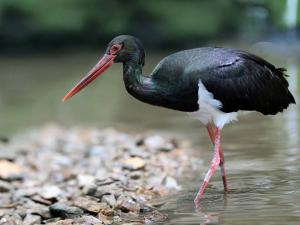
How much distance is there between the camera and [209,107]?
21.7ft

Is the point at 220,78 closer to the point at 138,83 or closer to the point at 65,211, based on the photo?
the point at 138,83

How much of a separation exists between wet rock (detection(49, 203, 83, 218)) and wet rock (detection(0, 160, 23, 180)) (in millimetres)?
2384

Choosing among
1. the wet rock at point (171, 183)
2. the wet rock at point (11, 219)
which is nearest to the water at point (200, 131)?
the wet rock at point (171, 183)

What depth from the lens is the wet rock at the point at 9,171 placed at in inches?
329

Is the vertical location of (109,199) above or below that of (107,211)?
above

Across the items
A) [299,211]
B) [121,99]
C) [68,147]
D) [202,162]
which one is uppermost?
[121,99]

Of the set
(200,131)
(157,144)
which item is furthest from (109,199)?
(200,131)

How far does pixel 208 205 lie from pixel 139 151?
9.08 ft

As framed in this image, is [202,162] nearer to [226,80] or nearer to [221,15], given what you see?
[226,80]

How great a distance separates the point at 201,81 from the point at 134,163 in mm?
1785

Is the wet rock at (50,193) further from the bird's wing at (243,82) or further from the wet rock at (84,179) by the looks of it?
the bird's wing at (243,82)

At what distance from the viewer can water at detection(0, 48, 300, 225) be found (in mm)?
5594

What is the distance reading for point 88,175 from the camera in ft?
25.5

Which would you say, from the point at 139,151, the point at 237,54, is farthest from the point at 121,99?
the point at 237,54
